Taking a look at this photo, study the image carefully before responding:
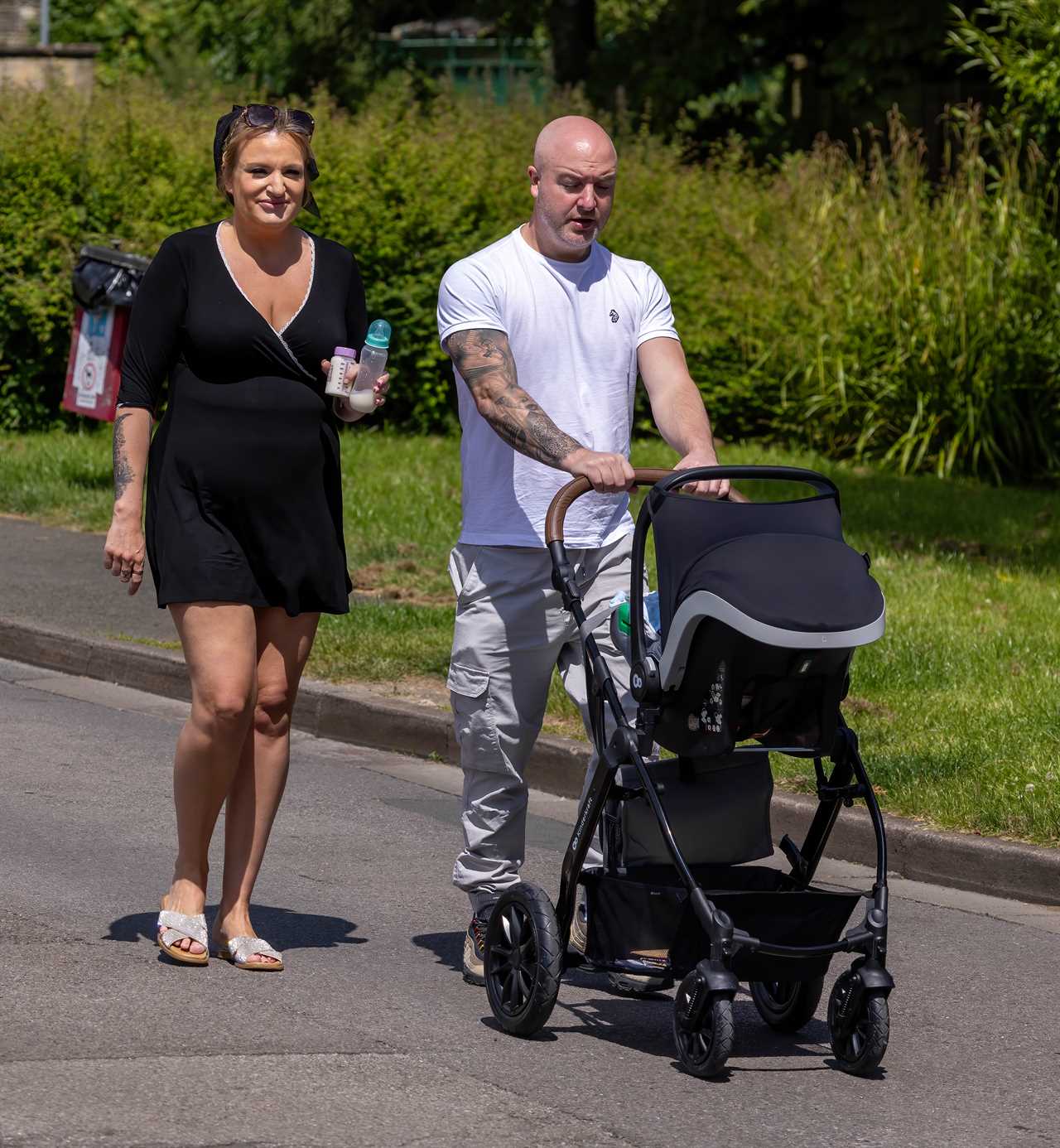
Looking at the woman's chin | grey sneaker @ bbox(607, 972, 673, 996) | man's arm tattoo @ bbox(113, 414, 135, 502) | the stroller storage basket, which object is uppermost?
the woman's chin

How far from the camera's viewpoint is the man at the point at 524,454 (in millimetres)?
5129

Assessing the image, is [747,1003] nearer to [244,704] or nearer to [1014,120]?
[244,704]

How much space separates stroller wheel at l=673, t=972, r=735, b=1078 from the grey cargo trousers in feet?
2.86

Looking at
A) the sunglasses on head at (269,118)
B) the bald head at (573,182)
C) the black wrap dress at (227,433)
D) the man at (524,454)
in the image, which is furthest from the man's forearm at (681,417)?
the sunglasses on head at (269,118)

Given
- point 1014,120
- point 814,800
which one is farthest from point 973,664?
point 1014,120

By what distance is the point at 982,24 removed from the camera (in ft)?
84.2

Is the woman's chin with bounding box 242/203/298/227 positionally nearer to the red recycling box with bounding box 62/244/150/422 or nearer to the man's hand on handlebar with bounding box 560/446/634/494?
the man's hand on handlebar with bounding box 560/446/634/494

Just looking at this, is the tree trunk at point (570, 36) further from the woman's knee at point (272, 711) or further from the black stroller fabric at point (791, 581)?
the black stroller fabric at point (791, 581)

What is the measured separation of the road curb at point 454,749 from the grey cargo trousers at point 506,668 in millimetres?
2010

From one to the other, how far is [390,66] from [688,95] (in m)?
7.99

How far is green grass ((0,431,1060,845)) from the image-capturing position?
759 cm

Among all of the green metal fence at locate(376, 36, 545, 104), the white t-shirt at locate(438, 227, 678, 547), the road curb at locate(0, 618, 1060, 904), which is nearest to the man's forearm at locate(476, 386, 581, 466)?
the white t-shirt at locate(438, 227, 678, 547)

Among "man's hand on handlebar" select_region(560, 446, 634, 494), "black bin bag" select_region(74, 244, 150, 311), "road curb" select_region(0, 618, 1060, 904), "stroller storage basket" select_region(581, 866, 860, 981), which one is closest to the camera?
"stroller storage basket" select_region(581, 866, 860, 981)

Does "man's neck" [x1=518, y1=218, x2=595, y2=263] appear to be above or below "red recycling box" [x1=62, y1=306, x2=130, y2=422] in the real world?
above
